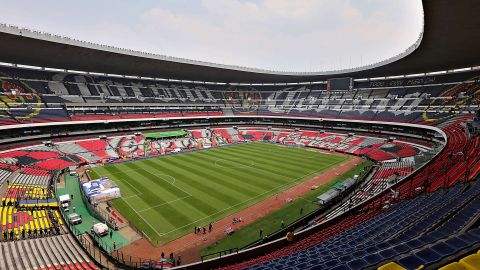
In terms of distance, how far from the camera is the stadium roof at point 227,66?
2438cm

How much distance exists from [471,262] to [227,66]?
206ft

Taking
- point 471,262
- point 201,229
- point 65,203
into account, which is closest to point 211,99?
point 65,203

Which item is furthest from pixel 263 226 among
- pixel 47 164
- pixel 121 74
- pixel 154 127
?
pixel 121 74

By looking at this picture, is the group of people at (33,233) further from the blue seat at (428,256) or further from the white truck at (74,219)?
the blue seat at (428,256)

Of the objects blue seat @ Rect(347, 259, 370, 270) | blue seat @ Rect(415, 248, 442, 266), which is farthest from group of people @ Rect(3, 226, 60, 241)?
blue seat @ Rect(415, 248, 442, 266)

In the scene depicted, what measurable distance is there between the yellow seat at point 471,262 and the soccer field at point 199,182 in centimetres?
1934

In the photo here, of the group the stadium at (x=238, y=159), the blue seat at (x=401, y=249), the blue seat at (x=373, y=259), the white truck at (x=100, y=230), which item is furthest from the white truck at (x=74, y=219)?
the blue seat at (x=401, y=249)

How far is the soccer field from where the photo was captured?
23.7 meters

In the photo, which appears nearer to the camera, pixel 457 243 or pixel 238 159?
pixel 457 243

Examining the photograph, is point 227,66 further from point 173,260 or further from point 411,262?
point 411,262

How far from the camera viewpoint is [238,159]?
44031 mm

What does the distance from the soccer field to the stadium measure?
235 mm

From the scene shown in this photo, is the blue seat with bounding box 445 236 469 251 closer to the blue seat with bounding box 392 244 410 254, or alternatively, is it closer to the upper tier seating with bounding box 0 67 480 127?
the blue seat with bounding box 392 244 410 254

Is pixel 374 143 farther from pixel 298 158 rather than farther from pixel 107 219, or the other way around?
pixel 107 219
